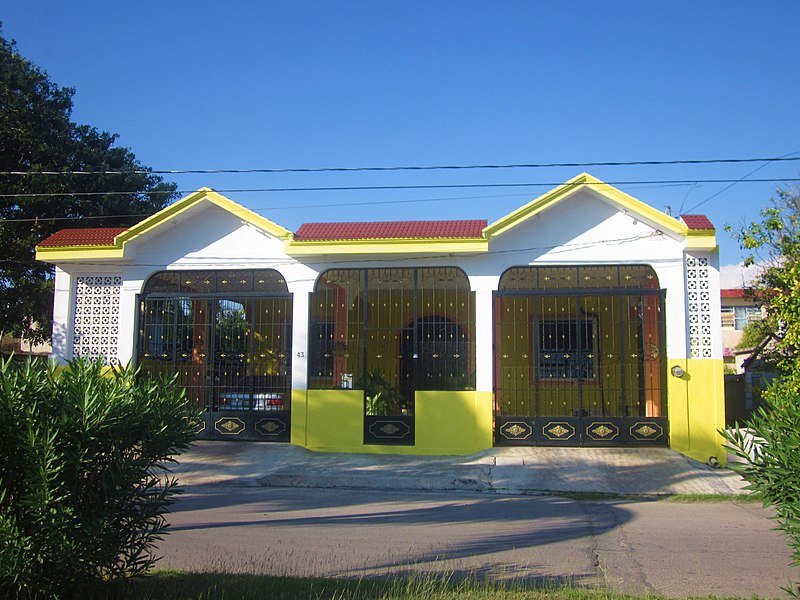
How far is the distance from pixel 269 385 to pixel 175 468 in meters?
2.74

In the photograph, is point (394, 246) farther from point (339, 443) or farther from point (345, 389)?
point (339, 443)

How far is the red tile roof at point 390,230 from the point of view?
14.3 metres

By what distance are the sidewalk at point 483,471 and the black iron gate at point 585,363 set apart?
46 centimetres

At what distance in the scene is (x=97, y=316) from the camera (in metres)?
15.5

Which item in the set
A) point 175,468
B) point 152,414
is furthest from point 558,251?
point 152,414

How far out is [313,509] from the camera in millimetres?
9961

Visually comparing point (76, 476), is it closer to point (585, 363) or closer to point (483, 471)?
point (483, 471)

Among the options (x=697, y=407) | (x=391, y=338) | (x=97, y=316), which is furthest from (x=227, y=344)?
(x=697, y=407)

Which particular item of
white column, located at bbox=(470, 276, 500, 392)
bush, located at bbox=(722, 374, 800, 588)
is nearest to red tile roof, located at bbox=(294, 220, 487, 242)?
white column, located at bbox=(470, 276, 500, 392)

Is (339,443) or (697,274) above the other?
(697,274)

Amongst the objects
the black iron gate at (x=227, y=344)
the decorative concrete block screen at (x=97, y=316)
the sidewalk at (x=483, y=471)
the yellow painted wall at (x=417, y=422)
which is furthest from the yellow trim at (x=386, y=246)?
the decorative concrete block screen at (x=97, y=316)

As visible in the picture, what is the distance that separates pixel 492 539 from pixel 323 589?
293 cm

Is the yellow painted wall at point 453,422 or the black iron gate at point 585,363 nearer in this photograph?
the black iron gate at point 585,363

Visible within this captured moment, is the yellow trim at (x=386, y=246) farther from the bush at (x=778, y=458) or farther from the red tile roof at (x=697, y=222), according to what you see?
the bush at (x=778, y=458)
